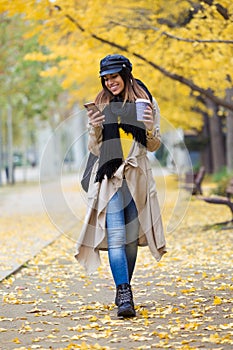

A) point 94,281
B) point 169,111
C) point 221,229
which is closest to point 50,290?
point 94,281

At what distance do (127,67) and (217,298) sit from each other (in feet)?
6.68

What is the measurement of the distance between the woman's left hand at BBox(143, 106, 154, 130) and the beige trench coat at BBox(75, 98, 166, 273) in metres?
0.12

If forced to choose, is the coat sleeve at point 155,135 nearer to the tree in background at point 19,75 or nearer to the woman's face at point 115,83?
the woman's face at point 115,83

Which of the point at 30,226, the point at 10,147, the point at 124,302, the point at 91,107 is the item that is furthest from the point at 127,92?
the point at 10,147

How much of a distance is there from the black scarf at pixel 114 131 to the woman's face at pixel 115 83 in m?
0.07

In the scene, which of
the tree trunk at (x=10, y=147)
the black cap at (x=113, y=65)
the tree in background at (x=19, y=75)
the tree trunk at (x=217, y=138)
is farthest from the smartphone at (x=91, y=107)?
the tree trunk at (x=10, y=147)

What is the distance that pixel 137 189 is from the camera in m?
6.58

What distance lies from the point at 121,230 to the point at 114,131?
2.47ft

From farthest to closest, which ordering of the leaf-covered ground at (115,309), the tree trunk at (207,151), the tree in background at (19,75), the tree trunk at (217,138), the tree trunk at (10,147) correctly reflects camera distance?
the tree trunk at (10,147) < the tree trunk at (207,151) < the tree trunk at (217,138) < the tree in background at (19,75) < the leaf-covered ground at (115,309)

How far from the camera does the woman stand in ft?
21.2

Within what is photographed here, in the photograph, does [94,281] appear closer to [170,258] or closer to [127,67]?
[170,258]

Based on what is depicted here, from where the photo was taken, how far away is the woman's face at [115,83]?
6.48 metres

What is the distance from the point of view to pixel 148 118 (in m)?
6.34

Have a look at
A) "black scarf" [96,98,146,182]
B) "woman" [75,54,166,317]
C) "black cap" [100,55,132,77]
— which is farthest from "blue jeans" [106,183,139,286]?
"black cap" [100,55,132,77]
